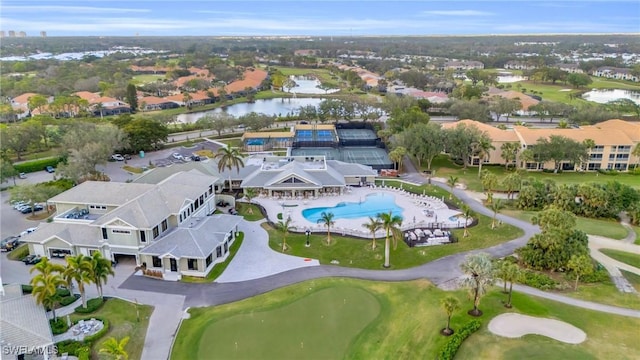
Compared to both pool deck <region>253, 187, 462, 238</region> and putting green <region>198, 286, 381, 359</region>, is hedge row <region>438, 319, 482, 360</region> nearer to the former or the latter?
putting green <region>198, 286, 381, 359</region>

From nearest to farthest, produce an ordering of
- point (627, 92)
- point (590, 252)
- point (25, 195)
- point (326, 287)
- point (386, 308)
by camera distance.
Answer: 1. point (386, 308)
2. point (326, 287)
3. point (590, 252)
4. point (25, 195)
5. point (627, 92)

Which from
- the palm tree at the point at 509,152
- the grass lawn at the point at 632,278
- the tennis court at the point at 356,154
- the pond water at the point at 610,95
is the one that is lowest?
the grass lawn at the point at 632,278

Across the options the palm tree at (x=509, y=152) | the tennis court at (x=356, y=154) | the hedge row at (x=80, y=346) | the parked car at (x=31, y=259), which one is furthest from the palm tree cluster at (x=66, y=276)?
the palm tree at (x=509, y=152)

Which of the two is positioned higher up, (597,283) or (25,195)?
(25,195)

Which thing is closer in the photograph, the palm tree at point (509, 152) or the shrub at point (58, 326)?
the shrub at point (58, 326)

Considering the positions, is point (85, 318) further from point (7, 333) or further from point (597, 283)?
point (597, 283)

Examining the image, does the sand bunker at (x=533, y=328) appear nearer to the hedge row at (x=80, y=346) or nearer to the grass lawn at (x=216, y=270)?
the grass lawn at (x=216, y=270)

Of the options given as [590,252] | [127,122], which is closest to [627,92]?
[590,252]
